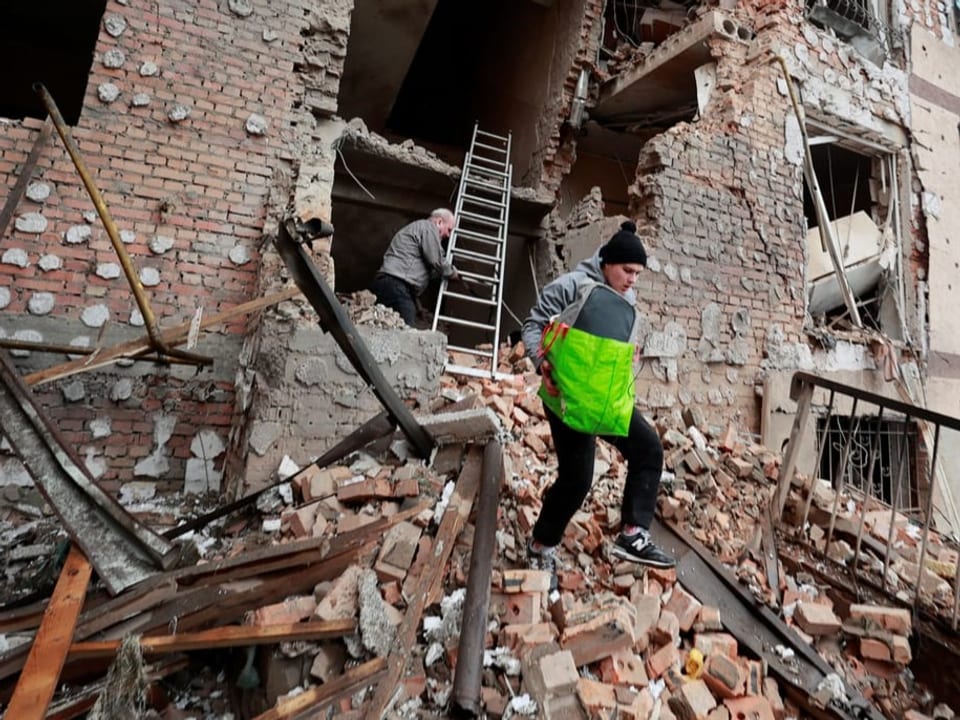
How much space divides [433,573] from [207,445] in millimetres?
2243

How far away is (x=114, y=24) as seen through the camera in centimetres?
362

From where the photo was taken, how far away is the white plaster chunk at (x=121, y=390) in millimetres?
3443

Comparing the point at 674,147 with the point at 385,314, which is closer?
the point at 385,314

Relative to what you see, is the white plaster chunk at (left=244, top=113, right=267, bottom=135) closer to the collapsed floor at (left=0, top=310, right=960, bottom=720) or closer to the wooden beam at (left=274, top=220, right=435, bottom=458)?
the wooden beam at (left=274, top=220, right=435, bottom=458)

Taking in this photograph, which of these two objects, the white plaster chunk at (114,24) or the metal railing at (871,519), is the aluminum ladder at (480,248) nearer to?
the metal railing at (871,519)

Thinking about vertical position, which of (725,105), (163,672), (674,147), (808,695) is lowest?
(163,672)

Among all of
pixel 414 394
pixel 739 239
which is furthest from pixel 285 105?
pixel 739 239

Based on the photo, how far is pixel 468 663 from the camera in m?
1.84

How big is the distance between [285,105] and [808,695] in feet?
15.8

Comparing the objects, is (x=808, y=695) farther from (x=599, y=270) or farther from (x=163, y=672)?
(x=163, y=672)

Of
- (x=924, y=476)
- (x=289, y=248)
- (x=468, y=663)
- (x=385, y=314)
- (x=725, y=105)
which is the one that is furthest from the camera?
(x=924, y=476)

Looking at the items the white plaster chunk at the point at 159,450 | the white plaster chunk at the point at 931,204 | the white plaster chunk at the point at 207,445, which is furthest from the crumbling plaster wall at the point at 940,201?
the white plaster chunk at the point at 159,450

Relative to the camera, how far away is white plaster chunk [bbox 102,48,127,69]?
3576 millimetres

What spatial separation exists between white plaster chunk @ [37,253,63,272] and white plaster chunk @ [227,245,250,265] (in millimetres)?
1040
